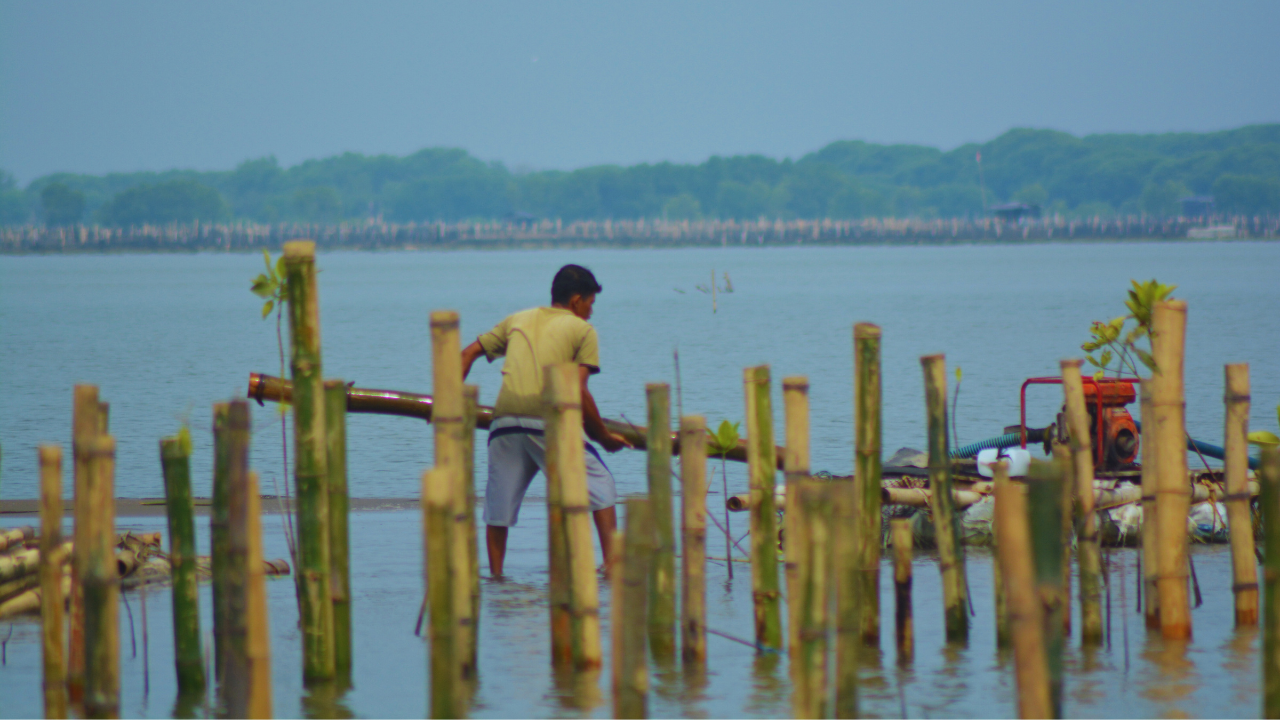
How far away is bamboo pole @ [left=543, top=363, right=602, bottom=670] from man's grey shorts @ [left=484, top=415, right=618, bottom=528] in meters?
2.02

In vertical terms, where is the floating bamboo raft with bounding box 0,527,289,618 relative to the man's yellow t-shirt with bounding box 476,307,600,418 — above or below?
below

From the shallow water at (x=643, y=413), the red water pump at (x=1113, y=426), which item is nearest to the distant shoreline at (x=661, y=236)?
the shallow water at (x=643, y=413)

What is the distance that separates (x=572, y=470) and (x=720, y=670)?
5.11 feet

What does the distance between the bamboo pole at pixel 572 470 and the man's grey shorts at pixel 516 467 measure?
6.64 ft

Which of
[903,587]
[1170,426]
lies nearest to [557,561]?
[903,587]

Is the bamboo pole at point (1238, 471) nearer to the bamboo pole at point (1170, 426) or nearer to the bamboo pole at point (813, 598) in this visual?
the bamboo pole at point (1170, 426)

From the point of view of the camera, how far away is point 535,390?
721 centimetres

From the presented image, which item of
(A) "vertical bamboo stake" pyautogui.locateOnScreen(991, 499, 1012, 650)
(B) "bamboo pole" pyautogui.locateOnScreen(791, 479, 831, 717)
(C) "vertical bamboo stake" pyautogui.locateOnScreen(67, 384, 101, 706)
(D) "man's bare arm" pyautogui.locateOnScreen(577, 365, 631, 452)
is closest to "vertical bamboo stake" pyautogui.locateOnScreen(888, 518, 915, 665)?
(A) "vertical bamboo stake" pyautogui.locateOnScreen(991, 499, 1012, 650)

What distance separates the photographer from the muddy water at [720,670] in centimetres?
574

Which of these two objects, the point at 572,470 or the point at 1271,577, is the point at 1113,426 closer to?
the point at 1271,577

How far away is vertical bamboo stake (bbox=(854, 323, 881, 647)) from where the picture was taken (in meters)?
5.63

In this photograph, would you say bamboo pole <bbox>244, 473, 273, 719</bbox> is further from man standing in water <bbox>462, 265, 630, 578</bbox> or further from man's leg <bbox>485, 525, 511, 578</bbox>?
man's leg <bbox>485, 525, 511, 578</bbox>

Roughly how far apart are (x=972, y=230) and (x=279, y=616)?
185732 mm

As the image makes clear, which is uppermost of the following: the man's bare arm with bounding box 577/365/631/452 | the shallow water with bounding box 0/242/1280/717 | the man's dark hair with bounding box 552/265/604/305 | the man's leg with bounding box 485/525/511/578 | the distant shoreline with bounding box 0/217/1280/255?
the distant shoreline with bounding box 0/217/1280/255
